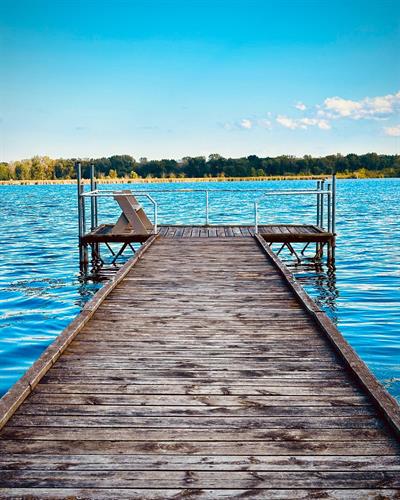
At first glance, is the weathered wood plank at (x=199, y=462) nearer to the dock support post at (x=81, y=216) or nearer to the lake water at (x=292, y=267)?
the lake water at (x=292, y=267)

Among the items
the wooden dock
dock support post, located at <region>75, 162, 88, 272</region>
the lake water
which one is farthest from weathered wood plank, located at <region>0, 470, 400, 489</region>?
dock support post, located at <region>75, 162, 88, 272</region>

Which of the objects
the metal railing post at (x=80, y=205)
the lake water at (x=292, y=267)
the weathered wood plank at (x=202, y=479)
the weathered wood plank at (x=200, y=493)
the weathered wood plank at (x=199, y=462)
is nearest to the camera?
the weathered wood plank at (x=200, y=493)

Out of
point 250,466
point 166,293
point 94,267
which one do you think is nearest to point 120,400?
point 250,466

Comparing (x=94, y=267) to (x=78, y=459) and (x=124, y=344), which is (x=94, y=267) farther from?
(x=78, y=459)

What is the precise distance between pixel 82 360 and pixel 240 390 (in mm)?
1467

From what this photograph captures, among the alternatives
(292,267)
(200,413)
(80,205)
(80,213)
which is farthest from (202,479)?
(292,267)

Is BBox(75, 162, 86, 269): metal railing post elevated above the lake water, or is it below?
above

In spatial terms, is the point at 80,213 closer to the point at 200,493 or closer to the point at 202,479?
the point at 202,479

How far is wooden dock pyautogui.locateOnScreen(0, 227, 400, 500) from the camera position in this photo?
3.21 meters

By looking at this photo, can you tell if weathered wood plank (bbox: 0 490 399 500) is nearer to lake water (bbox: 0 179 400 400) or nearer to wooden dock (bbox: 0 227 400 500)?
wooden dock (bbox: 0 227 400 500)

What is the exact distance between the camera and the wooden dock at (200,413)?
3.21 metres

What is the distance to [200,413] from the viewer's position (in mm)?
4062

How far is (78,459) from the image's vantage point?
343 cm

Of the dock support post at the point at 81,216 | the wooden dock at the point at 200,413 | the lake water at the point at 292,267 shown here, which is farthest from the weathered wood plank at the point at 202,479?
the dock support post at the point at 81,216
